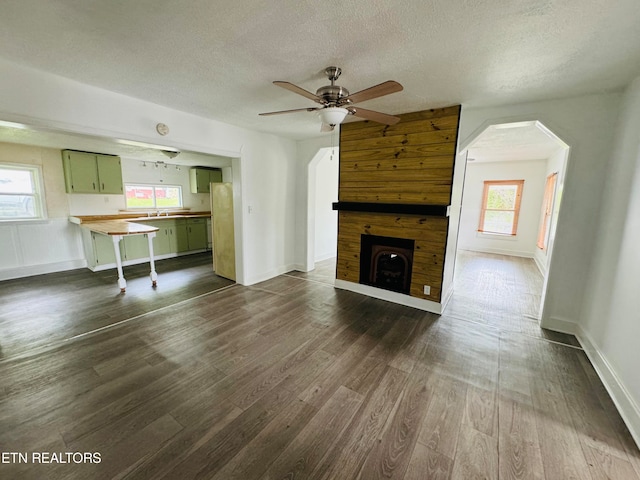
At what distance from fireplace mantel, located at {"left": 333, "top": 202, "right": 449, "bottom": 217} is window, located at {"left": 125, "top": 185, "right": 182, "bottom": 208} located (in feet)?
15.8

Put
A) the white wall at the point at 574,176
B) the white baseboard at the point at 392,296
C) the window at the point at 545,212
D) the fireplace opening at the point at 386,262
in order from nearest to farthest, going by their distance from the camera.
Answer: the white wall at the point at 574,176, the white baseboard at the point at 392,296, the fireplace opening at the point at 386,262, the window at the point at 545,212

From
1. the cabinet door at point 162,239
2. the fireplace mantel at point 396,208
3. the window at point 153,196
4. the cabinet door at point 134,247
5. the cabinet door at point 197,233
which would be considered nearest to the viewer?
the fireplace mantel at point 396,208

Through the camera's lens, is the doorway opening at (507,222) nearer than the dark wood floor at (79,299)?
No

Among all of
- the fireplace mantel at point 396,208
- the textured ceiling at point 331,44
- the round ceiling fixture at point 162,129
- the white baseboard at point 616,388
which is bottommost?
the white baseboard at point 616,388

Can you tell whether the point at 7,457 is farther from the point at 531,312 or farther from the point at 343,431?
the point at 531,312

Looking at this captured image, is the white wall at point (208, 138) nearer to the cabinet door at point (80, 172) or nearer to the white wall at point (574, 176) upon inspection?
the white wall at point (574, 176)

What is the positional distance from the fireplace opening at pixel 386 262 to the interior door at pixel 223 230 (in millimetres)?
2257

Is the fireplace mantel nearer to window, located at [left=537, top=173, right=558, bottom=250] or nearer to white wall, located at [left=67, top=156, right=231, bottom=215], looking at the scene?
white wall, located at [left=67, top=156, right=231, bottom=215]

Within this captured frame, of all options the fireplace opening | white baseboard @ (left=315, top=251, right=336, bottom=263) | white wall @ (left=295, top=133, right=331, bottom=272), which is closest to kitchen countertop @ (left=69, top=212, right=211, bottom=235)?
white wall @ (left=295, top=133, right=331, bottom=272)

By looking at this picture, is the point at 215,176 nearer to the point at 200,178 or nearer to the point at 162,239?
the point at 200,178

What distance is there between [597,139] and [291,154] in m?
4.07

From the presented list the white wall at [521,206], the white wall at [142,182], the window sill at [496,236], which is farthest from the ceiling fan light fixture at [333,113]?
the window sill at [496,236]

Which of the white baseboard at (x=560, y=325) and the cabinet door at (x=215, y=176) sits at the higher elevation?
the cabinet door at (x=215, y=176)

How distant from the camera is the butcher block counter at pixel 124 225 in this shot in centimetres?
390
